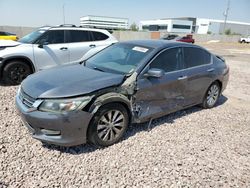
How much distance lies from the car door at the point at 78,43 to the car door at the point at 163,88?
12.0ft

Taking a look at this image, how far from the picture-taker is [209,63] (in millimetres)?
4809

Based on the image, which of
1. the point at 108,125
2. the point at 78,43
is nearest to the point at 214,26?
the point at 78,43

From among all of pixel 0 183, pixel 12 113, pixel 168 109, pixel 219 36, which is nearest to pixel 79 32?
pixel 12 113

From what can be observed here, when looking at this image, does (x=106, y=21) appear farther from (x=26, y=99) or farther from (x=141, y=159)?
(x=141, y=159)

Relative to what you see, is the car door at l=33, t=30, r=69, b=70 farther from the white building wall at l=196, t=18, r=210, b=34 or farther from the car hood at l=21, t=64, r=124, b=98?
the white building wall at l=196, t=18, r=210, b=34

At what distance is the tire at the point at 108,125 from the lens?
3.04 metres

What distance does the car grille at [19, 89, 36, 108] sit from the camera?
116 inches

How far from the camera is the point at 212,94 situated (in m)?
5.06

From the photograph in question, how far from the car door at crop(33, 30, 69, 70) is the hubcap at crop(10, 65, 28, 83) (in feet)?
1.23

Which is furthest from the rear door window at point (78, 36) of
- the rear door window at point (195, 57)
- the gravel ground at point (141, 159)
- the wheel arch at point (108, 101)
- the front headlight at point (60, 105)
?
the front headlight at point (60, 105)

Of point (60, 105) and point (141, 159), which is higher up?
point (60, 105)

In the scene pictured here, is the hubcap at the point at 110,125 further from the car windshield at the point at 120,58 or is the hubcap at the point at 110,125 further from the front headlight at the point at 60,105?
the car windshield at the point at 120,58

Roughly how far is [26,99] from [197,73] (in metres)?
3.11

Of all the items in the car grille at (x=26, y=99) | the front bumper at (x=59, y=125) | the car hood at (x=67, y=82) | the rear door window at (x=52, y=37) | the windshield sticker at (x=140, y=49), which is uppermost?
the windshield sticker at (x=140, y=49)
